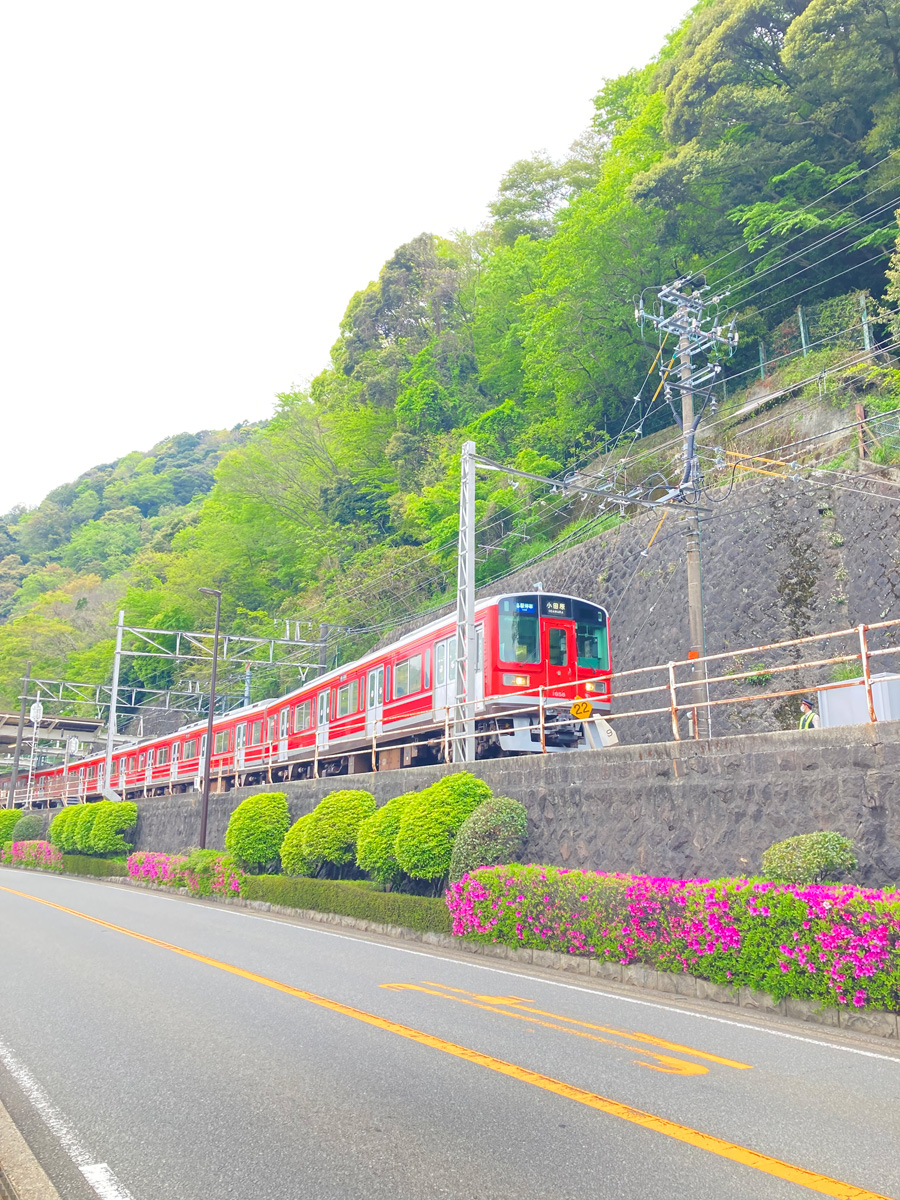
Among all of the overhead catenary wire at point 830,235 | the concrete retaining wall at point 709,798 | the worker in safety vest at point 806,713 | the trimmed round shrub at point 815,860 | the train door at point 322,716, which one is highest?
the overhead catenary wire at point 830,235

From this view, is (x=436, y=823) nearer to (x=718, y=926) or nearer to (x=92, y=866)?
(x=718, y=926)

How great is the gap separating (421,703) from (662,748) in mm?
9257

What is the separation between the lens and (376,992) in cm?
905

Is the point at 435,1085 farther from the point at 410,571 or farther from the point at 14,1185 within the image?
the point at 410,571

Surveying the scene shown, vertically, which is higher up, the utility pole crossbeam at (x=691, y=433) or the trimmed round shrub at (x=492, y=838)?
the utility pole crossbeam at (x=691, y=433)

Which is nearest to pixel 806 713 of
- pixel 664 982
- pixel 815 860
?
pixel 815 860

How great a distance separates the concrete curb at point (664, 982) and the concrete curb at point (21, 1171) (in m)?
A: 6.46

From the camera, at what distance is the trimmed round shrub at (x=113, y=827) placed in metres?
33.3

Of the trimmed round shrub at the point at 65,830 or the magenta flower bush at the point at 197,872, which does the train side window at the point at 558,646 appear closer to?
the magenta flower bush at the point at 197,872

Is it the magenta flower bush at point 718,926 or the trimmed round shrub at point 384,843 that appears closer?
the magenta flower bush at point 718,926

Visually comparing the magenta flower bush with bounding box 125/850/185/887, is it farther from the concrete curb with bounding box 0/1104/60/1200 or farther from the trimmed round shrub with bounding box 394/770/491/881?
the concrete curb with bounding box 0/1104/60/1200

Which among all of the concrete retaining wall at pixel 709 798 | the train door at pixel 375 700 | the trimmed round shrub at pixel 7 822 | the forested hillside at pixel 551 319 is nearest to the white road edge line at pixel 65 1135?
the concrete retaining wall at pixel 709 798

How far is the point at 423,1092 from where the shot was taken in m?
5.38

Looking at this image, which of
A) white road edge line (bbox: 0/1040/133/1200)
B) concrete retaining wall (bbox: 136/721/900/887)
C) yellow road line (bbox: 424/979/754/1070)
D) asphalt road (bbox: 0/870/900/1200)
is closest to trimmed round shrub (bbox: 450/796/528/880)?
concrete retaining wall (bbox: 136/721/900/887)
